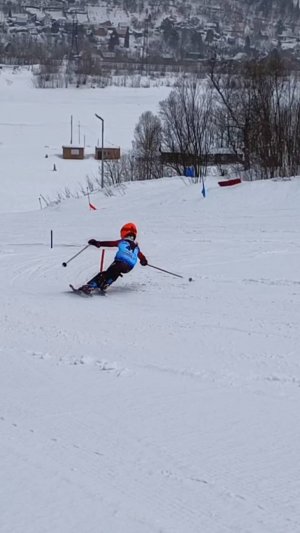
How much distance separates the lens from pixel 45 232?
20.3 m

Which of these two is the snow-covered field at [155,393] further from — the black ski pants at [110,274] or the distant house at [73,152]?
the distant house at [73,152]

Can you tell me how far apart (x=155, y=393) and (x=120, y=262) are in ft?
17.5

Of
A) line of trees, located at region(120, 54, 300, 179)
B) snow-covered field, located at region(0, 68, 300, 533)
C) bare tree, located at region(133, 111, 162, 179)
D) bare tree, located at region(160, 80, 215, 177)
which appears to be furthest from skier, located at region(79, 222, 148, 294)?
bare tree, located at region(133, 111, 162, 179)

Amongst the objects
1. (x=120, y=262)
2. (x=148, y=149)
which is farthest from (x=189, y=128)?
(x=120, y=262)

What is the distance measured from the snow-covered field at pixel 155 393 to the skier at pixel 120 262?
0.84 ft

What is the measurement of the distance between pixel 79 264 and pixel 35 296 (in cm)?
308

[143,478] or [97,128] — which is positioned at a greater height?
[143,478]

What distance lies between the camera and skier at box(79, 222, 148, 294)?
11219mm

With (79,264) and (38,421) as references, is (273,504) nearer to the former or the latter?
(38,421)

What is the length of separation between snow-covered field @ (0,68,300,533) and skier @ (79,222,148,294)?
256 millimetres

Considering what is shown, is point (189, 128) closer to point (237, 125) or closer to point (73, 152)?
point (237, 125)

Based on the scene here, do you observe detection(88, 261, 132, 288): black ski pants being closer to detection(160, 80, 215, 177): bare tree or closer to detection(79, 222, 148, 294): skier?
detection(79, 222, 148, 294): skier

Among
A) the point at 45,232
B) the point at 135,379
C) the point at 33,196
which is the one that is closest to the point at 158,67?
the point at 33,196

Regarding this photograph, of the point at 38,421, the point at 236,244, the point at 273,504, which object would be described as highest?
the point at 273,504
